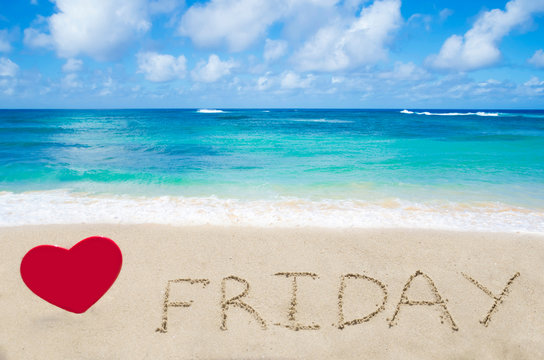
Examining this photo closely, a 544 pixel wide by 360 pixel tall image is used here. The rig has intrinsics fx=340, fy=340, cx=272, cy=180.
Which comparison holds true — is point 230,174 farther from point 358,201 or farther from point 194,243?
point 194,243

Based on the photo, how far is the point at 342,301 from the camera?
12.2 feet

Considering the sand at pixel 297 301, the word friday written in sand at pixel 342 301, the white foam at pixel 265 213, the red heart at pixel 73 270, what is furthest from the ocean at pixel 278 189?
the red heart at pixel 73 270

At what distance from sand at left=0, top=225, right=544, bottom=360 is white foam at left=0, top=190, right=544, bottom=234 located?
789mm

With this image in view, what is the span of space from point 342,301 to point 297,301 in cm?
49

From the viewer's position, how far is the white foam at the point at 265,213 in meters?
5.93

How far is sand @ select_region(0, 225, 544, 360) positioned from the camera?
3117 millimetres

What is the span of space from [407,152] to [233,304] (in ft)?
49.0

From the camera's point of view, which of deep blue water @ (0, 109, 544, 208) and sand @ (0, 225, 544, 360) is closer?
sand @ (0, 225, 544, 360)

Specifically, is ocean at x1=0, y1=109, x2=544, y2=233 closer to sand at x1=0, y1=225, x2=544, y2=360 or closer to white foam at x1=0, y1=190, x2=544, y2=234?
white foam at x1=0, y1=190, x2=544, y2=234

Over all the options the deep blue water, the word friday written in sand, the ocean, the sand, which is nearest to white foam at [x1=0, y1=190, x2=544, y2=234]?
the ocean

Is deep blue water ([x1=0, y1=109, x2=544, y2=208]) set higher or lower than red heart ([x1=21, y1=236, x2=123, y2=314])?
lower

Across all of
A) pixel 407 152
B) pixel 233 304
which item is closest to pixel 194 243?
pixel 233 304

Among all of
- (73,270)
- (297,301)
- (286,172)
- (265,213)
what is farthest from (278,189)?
(73,270)

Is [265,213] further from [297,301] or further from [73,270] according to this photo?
[73,270]
